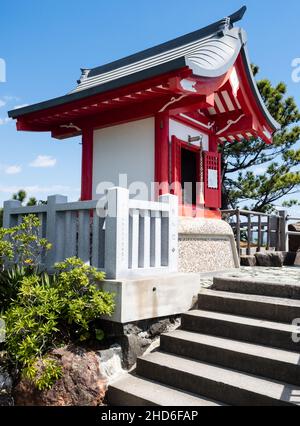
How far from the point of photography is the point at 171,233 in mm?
5219

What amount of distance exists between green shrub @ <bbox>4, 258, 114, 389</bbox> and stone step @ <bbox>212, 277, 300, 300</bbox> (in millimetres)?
2020

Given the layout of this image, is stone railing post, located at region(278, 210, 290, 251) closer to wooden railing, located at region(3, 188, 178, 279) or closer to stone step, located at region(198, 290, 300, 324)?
stone step, located at region(198, 290, 300, 324)

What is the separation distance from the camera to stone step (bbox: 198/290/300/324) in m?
4.50

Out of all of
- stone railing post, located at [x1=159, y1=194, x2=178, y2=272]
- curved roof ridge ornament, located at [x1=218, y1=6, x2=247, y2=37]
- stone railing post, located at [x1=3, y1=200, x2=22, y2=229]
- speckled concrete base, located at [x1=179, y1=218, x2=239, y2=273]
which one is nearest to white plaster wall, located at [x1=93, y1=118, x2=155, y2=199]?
speckled concrete base, located at [x1=179, y1=218, x2=239, y2=273]

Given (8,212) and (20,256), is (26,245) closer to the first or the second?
(20,256)

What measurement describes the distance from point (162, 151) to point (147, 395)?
16.3ft

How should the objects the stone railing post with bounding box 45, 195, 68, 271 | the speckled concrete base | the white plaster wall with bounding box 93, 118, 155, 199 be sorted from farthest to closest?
1. the white plaster wall with bounding box 93, 118, 155, 199
2. the speckled concrete base
3. the stone railing post with bounding box 45, 195, 68, 271

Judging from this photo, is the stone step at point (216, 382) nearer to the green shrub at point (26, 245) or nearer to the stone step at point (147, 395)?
the stone step at point (147, 395)

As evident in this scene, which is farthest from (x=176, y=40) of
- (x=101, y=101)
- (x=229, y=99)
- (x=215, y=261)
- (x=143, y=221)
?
(x=143, y=221)

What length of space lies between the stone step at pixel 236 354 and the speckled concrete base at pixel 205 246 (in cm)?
263

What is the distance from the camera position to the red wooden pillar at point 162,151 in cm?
761

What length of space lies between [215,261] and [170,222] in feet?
10.9

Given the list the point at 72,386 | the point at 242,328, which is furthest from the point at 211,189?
the point at 72,386

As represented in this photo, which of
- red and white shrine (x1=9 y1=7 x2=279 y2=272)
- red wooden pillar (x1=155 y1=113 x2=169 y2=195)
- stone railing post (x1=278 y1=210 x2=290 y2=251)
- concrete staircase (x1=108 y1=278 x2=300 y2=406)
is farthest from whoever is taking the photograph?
stone railing post (x1=278 y1=210 x2=290 y2=251)
